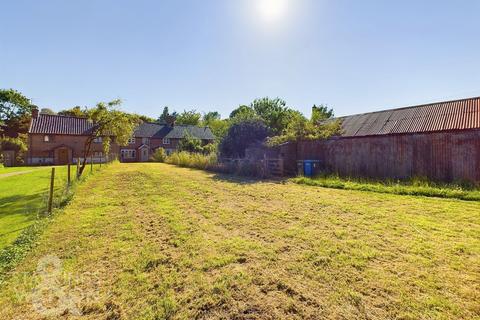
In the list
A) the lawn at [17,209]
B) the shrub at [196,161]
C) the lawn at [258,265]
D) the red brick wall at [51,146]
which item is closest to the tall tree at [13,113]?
the red brick wall at [51,146]

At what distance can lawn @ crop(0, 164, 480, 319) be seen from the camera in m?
2.94

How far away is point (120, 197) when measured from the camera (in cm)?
966

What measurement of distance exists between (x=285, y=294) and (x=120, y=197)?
334 inches

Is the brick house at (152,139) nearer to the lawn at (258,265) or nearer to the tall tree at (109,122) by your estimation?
the tall tree at (109,122)

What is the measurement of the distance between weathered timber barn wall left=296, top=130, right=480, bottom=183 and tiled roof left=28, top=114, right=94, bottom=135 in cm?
3200

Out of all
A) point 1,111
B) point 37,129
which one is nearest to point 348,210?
point 37,129

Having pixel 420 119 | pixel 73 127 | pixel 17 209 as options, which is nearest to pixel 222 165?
pixel 17 209

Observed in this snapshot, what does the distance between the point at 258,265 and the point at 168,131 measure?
44279mm

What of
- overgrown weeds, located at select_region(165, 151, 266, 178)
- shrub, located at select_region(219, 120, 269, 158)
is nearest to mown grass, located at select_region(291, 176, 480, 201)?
overgrown weeds, located at select_region(165, 151, 266, 178)

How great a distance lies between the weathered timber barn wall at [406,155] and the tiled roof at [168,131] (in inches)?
1282

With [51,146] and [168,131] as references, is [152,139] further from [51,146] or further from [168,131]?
[51,146]

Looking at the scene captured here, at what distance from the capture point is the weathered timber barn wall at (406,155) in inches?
439

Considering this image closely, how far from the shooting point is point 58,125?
111 feet

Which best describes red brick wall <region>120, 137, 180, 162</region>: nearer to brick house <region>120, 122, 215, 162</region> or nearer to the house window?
brick house <region>120, 122, 215, 162</region>
